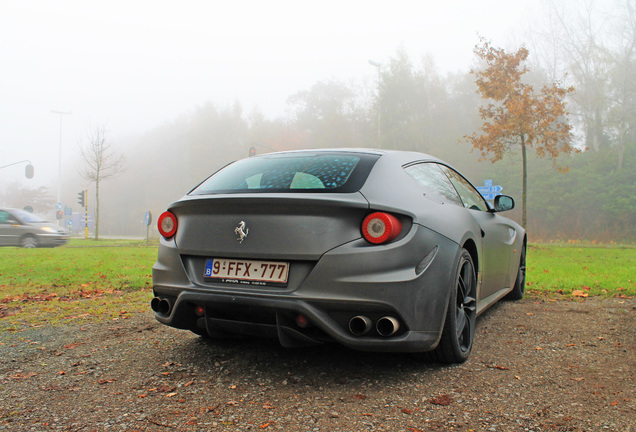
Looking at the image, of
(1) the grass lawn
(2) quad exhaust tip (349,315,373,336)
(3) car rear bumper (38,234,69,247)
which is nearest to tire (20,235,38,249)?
(3) car rear bumper (38,234,69,247)

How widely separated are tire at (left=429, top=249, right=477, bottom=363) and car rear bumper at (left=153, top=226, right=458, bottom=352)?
16 cm

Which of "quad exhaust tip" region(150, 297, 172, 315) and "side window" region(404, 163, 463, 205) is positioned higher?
"side window" region(404, 163, 463, 205)

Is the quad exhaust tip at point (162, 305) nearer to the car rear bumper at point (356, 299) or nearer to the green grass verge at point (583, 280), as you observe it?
the car rear bumper at point (356, 299)

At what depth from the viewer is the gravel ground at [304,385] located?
2.40m

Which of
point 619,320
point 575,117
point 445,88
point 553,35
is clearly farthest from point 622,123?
point 619,320

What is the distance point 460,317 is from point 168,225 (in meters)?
1.99

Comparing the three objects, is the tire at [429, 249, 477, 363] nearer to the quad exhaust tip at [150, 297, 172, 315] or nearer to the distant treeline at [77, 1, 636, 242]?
the quad exhaust tip at [150, 297, 172, 315]

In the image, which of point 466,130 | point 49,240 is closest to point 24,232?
point 49,240

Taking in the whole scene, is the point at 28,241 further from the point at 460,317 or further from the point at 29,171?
the point at 29,171

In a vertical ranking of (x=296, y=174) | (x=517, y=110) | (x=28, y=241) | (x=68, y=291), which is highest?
(x=517, y=110)

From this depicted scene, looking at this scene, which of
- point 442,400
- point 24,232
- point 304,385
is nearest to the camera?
point 442,400

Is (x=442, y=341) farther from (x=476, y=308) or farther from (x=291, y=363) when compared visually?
(x=291, y=363)

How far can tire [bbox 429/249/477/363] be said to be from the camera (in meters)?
3.11

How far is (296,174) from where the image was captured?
3229 millimetres
